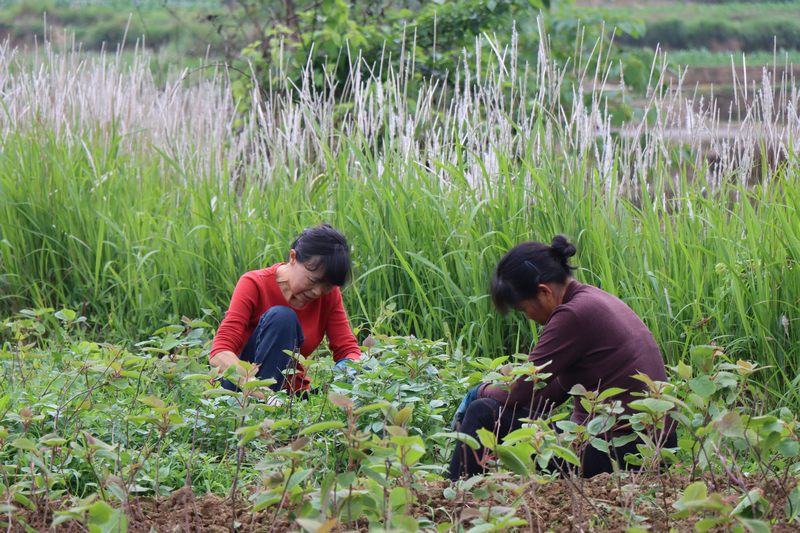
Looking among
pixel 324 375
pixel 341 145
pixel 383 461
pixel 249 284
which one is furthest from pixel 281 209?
pixel 383 461

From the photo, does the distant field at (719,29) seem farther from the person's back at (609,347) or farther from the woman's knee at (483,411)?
the woman's knee at (483,411)

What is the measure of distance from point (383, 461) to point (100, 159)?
4160 millimetres

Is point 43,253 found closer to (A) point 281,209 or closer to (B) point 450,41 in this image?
(A) point 281,209

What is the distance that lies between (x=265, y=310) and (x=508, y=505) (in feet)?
6.46

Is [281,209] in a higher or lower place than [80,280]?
higher

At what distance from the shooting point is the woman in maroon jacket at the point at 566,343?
3018mm

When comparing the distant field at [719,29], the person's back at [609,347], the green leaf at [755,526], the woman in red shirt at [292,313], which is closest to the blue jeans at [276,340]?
the woman in red shirt at [292,313]

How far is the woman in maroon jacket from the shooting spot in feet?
9.90

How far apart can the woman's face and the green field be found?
33cm

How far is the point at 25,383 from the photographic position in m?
3.70

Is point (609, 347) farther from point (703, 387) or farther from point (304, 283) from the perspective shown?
point (304, 283)

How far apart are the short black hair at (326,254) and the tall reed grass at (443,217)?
0.50 m

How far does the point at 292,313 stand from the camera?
371cm

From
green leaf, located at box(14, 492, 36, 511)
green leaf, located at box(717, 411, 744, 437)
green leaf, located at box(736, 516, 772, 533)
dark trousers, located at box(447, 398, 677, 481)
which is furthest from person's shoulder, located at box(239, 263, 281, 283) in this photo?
green leaf, located at box(736, 516, 772, 533)
